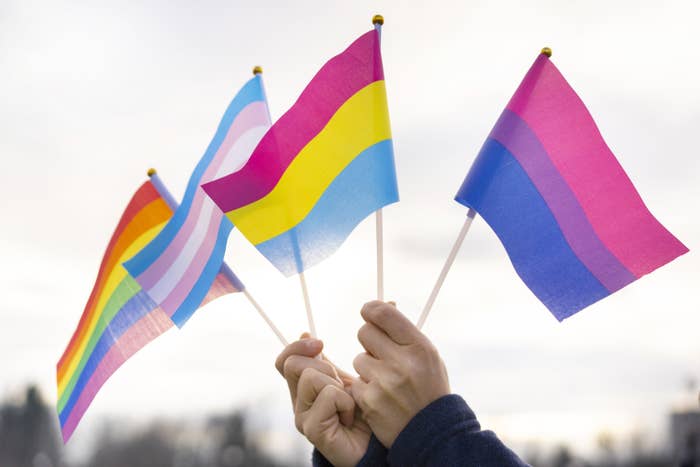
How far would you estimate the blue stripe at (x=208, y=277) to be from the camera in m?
3.12

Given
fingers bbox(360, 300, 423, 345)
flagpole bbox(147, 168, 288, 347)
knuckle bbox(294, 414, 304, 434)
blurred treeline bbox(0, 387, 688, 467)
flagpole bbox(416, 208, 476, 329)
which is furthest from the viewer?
blurred treeline bbox(0, 387, 688, 467)

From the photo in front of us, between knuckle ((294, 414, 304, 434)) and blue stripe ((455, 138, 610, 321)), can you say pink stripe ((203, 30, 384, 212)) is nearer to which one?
blue stripe ((455, 138, 610, 321))

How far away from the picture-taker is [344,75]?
9.58 ft

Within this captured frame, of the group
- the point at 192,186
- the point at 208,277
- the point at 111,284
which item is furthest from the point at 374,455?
the point at 111,284

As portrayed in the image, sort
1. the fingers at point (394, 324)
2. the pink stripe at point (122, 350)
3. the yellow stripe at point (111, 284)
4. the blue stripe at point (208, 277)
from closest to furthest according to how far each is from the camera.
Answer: the fingers at point (394, 324) < the blue stripe at point (208, 277) < the pink stripe at point (122, 350) < the yellow stripe at point (111, 284)

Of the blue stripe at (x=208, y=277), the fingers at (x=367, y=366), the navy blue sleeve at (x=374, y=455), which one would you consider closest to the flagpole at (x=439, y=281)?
the fingers at (x=367, y=366)

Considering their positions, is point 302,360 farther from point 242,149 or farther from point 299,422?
point 242,149

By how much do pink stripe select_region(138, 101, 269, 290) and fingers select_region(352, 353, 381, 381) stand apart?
1.17 metres

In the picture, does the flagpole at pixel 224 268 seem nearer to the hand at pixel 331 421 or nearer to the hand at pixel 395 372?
the hand at pixel 331 421

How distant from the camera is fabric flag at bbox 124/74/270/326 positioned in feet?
10.4

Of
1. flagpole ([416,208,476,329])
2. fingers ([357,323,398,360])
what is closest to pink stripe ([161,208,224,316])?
flagpole ([416,208,476,329])

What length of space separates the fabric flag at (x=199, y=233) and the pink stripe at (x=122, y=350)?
18 cm

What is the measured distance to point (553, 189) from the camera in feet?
9.45

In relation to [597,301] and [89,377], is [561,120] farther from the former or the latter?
[89,377]
